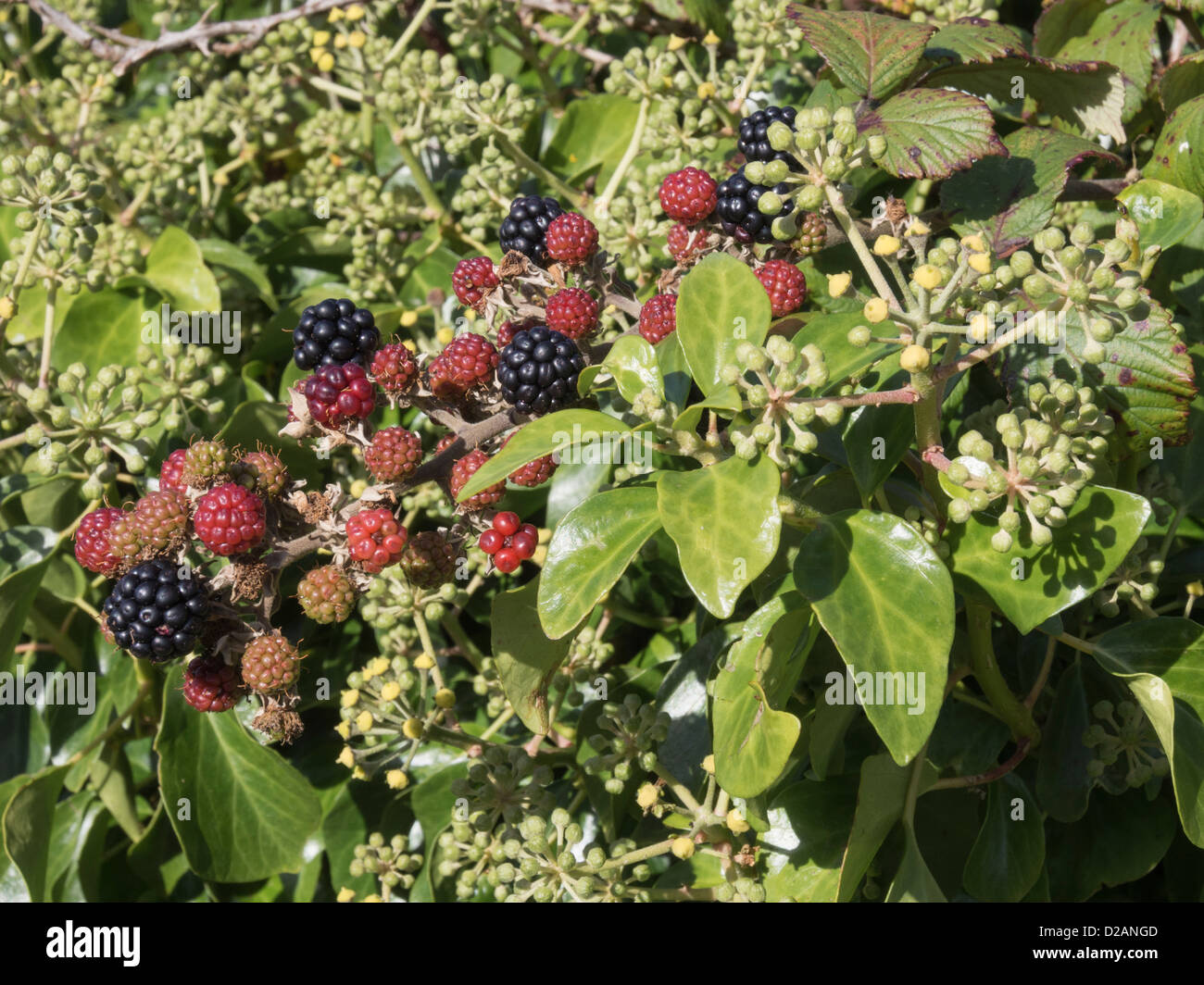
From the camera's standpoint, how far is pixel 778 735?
58.8 inches

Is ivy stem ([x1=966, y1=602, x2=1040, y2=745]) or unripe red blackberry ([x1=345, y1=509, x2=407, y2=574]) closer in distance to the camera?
unripe red blackberry ([x1=345, y1=509, x2=407, y2=574])

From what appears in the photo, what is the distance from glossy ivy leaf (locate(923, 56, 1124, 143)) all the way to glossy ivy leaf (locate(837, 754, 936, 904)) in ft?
4.41

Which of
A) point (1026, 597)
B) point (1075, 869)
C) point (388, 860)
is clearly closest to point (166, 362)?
point (388, 860)

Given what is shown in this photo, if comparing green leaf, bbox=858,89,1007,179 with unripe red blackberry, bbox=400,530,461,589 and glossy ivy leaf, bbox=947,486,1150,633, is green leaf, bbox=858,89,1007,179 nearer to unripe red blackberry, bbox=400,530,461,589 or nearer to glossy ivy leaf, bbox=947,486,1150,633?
glossy ivy leaf, bbox=947,486,1150,633

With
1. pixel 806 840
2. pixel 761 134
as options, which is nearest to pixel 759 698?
pixel 806 840

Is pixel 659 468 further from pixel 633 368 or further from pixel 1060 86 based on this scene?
pixel 1060 86

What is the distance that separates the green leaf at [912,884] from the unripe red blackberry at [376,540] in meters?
0.94

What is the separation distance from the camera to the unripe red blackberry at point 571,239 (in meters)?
1.85

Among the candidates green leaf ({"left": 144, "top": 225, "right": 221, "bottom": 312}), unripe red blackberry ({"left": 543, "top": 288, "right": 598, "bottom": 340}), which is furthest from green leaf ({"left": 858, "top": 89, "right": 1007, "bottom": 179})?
green leaf ({"left": 144, "top": 225, "right": 221, "bottom": 312})

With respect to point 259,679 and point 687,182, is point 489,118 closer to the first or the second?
point 687,182

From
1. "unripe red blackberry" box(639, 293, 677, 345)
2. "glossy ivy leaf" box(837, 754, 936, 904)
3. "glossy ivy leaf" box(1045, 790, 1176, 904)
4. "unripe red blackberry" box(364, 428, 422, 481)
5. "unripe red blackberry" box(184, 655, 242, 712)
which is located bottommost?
"glossy ivy leaf" box(1045, 790, 1176, 904)

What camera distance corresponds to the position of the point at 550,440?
1.48 metres

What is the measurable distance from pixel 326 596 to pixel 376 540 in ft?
0.44

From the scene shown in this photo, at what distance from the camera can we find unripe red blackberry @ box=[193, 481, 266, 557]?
161cm
